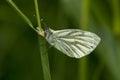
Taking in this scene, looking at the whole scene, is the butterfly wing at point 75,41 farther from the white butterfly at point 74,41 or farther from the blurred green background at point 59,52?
the blurred green background at point 59,52

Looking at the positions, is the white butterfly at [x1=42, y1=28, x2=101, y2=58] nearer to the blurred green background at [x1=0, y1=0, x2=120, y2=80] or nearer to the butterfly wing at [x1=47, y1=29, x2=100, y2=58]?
the butterfly wing at [x1=47, y1=29, x2=100, y2=58]

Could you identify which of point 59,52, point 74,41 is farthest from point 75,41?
point 59,52

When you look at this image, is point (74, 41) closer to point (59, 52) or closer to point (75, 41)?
point (75, 41)

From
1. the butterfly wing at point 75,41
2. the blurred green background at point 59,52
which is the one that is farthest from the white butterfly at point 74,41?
the blurred green background at point 59,52

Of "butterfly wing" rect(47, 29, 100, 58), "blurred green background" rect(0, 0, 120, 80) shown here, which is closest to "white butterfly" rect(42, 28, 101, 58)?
"butterfly wing" rect(47, 29, 100, 58)

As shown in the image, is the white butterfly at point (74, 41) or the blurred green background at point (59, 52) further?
the blurred green background at point (59, 52)

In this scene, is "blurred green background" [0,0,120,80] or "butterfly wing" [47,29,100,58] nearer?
"butterfly wing" [47,29,100,58]
